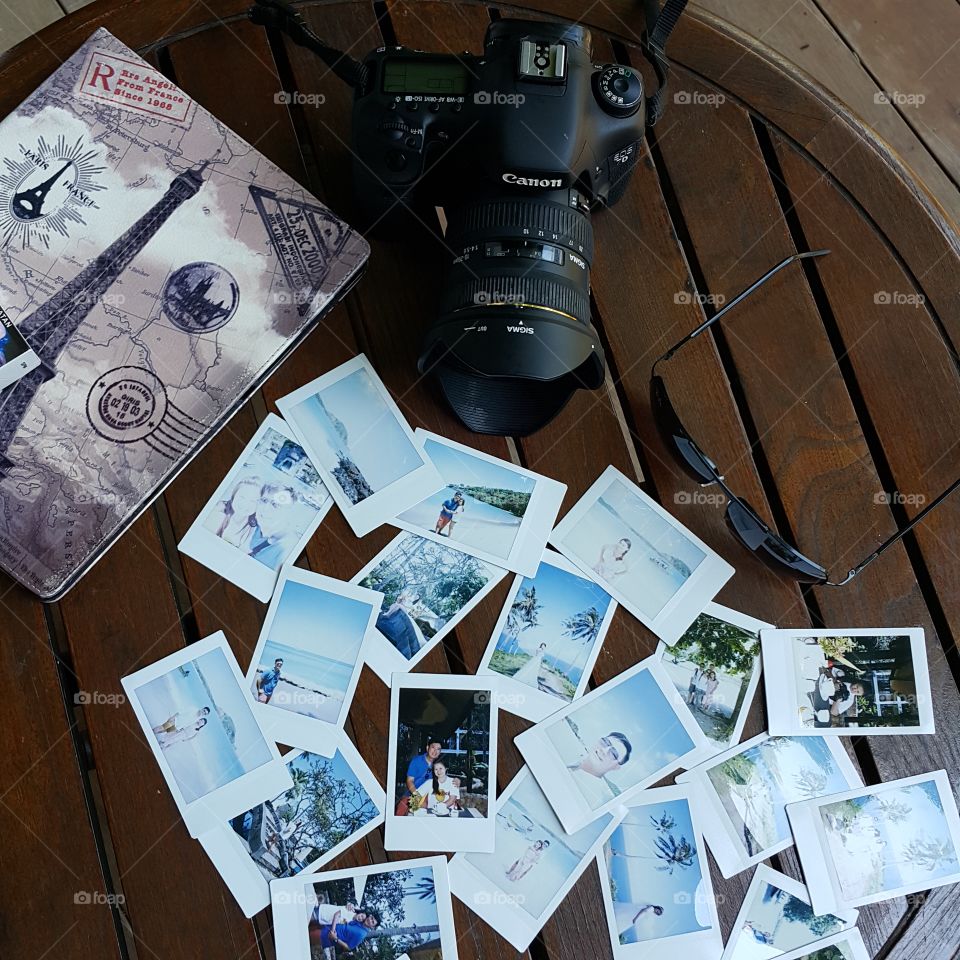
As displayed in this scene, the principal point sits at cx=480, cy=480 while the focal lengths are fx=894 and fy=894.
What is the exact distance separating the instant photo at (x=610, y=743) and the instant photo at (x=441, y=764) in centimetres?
4

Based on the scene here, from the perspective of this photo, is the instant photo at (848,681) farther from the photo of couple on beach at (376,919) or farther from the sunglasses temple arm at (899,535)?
the photo of couple on beach at (376,919)

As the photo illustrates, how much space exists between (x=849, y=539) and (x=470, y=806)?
42 centimetres

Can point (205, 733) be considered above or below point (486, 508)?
below

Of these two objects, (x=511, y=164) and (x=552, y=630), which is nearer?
(x=511, y=164)

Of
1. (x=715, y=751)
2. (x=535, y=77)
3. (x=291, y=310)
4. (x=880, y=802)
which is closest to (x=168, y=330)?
(x=291, y=310)

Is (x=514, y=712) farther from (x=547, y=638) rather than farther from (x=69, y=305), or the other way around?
(x=69, y=305)

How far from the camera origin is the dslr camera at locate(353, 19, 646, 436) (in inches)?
26.9

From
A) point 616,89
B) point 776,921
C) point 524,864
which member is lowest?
point 524,864

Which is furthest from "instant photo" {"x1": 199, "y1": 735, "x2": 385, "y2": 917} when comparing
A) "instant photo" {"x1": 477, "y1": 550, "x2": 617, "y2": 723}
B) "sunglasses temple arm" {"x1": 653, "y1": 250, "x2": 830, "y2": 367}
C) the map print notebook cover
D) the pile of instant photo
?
"sunglasses temple arm" {"x1": 653, "y1": 250, "x2": 830, "y2": 367}

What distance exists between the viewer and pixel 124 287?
79 centimetres

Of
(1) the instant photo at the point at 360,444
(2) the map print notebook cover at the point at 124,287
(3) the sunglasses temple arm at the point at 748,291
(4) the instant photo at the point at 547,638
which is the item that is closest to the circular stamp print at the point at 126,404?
(2) the map print notebook cover at the point at 124,287

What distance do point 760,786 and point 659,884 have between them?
122 mm

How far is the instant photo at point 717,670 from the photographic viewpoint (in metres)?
0.79

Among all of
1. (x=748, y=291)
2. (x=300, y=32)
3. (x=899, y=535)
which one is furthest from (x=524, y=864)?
(x=300, y=32)
